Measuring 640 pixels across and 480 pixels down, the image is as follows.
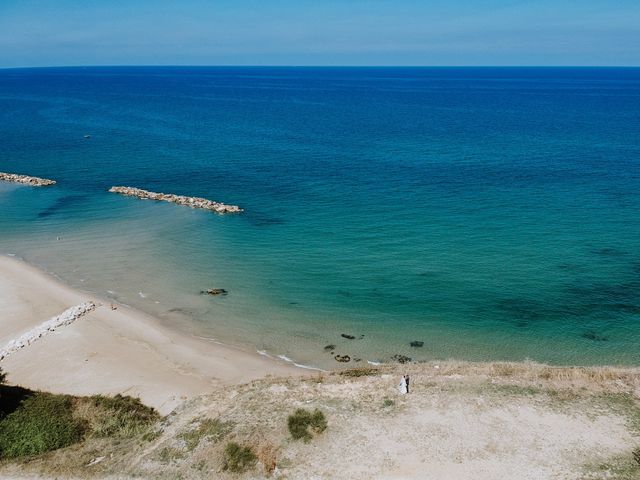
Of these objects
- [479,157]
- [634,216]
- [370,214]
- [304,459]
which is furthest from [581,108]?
[304,459]

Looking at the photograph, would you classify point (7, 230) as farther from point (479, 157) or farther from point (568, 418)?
point (479, 157)

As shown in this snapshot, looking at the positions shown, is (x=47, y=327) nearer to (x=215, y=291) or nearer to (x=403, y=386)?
(x=215, y=291)

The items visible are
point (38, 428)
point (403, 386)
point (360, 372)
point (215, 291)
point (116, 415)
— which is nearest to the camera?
point (38, 428)

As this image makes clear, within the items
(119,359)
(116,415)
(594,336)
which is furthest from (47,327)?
(594,336)

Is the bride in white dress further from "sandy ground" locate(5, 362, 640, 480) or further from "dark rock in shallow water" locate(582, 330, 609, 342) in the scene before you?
"dark rock in shallow water" locate(582, 330, 609, 342)

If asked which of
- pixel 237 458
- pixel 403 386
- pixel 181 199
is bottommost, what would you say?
pixel 237 458

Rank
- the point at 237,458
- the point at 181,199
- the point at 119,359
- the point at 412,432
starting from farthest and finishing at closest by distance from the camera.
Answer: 1. the point at 181,199
2. the point at 119,359
3. the point at 412,432
4. the point at 237,458
